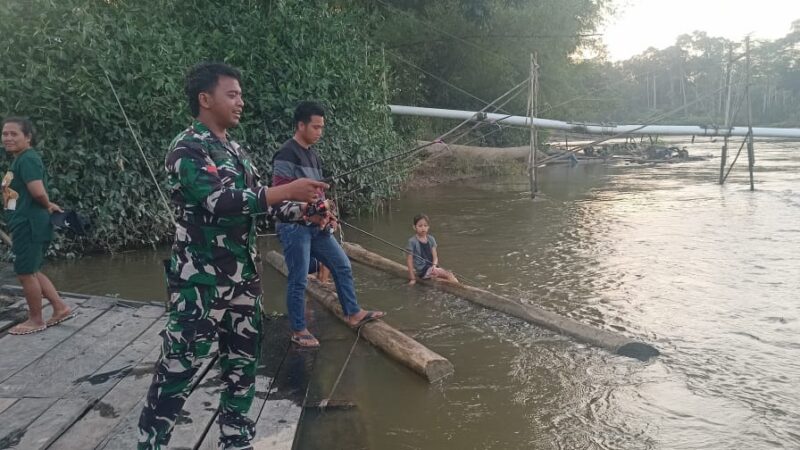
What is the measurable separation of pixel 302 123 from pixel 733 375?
150 inches

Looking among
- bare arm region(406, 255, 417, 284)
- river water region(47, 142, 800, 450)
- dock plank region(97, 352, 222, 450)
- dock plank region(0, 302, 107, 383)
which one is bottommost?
river water region(47, 142, 800, 450)

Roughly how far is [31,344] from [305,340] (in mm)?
1962

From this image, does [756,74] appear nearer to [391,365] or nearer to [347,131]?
[347,131]

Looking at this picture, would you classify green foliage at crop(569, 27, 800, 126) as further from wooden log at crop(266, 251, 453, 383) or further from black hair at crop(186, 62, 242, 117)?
black hair at crop(186, 62, 242, 117)

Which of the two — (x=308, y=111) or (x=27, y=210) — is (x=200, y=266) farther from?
(x=27, y=210)

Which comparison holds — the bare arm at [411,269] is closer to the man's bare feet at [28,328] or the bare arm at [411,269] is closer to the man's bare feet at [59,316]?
the man's bare feet at [59,316]

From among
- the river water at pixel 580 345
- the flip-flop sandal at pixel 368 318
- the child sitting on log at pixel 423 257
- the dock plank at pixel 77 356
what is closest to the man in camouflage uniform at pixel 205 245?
the river water at pixel 580 345

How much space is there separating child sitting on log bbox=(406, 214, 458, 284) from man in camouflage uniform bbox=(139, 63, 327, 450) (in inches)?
179

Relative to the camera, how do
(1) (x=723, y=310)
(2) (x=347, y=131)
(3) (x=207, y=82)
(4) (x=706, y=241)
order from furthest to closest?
(2) (x=347, y=131), (4) (x=706, y=241), (1) (x=723, y=310), (3) (x=207, y=82)

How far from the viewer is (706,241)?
980cm

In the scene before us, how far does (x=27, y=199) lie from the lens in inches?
177

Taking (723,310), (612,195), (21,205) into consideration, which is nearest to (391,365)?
(21,205)

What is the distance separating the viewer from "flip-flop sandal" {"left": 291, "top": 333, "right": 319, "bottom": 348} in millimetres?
4816

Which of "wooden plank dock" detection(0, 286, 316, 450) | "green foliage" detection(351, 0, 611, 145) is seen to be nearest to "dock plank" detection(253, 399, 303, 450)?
"wooden plank dock" detection(0, 286, 316, 450)
